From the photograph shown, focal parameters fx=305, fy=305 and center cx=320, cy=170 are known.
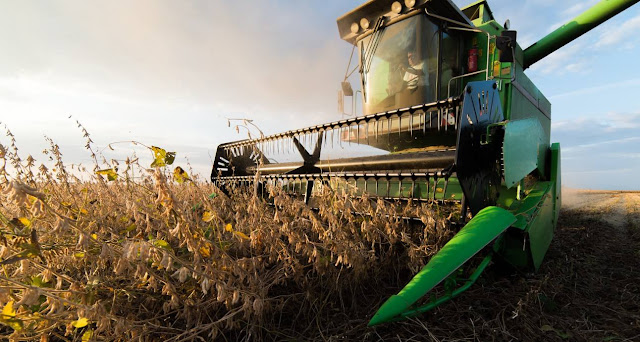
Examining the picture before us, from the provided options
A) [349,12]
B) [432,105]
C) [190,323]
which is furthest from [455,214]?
[349,12]

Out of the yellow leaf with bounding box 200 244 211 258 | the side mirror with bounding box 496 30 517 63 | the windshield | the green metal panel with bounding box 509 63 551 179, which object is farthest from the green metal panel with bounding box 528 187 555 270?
the yellow leaf with bounding box 200 244 211 258

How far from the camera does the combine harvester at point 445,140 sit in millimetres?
1848

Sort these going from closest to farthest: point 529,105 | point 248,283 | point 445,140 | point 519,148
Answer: point 248,283 < point 519,148 < point 445,140 < point 529,105

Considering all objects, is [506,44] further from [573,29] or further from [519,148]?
[573,29]

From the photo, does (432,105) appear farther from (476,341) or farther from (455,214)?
(476,341)

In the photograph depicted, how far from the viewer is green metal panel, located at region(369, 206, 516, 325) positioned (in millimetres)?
1284

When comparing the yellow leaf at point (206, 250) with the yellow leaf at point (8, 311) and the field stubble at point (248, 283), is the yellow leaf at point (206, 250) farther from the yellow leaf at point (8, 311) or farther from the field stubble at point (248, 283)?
the yellow leaf at point (8, 311)

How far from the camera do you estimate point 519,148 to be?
2266 mm

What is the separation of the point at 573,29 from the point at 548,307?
16.0 feet

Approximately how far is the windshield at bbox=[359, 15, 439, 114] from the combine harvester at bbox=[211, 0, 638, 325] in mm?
12

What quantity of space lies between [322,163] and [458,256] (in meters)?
1.80

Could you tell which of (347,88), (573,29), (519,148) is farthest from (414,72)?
(573,29)

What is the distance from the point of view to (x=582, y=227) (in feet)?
15.3

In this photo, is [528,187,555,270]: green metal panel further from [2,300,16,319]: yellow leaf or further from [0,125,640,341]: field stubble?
[2,300,16,319]: yellow leaf
